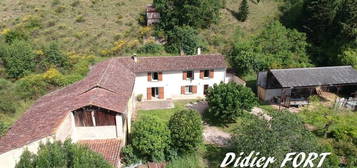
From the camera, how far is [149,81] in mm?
32344

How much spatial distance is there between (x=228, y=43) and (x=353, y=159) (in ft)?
97.5

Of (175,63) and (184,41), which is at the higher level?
(184,41)

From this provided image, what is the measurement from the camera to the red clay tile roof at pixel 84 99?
58.9 ft

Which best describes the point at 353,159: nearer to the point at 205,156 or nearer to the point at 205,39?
the point at 205,156

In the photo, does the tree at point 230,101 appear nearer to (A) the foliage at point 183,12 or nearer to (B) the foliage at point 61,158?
(B) the foliage at point 61,158

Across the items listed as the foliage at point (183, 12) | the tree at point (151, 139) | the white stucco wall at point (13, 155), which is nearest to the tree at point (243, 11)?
the foliage at point (183, 12)

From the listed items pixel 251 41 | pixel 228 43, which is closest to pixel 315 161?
pixel 251 41

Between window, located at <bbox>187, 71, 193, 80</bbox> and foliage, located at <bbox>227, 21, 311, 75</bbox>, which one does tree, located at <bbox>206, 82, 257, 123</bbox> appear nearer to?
window, located at <bbox>187, 71, 193, 80</bbox>

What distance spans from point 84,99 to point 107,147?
402 centimetres

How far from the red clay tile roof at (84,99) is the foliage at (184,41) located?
386 inches

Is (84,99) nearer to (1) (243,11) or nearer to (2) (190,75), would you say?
(2) (190,75)

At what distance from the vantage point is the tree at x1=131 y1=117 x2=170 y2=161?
62.6 feet

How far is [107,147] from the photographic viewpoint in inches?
784

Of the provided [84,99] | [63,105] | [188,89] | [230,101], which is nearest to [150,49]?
[188,89]
